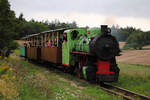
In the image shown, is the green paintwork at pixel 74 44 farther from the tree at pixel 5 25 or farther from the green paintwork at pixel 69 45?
the tree at pixel 5 25

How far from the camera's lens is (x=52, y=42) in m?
16.5

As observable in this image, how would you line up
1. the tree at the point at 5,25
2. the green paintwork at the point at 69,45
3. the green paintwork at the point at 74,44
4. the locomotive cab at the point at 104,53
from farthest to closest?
the tree at the point at 5,25 < the green paintwork at the point at 69,45 < the green paintwork at the point at 74,44 < the locomotive cab at the point at 104,53

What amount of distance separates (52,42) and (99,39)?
6.64m

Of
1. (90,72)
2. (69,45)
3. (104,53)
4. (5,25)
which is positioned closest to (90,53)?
(104,53)

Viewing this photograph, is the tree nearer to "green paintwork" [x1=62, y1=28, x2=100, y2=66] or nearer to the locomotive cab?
"green paintwork" [x1=62, y1=28, x2=100, y2=66]

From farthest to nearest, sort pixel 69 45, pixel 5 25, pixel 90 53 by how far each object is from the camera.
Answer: pixel 5 25 < pixel 69 45 < pixel 90 53

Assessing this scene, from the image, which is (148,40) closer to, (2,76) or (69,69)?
(69,69)

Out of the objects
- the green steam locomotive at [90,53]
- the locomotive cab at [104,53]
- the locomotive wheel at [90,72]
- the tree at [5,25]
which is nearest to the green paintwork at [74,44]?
the green steam locomotive at [90,53]

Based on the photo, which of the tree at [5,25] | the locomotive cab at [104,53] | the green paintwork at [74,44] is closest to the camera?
the locomotive cab at [104,53]

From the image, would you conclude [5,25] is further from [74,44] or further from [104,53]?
[104,53]

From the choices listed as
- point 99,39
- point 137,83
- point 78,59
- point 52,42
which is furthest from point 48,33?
point 137,83

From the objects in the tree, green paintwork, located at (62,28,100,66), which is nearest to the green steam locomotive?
green paintwork, located at (62,28,100,66)

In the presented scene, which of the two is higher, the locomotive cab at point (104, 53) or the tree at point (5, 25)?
the tree at point (5, 25)

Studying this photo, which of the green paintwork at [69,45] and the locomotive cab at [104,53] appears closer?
the locomotive cab at [104,53]
